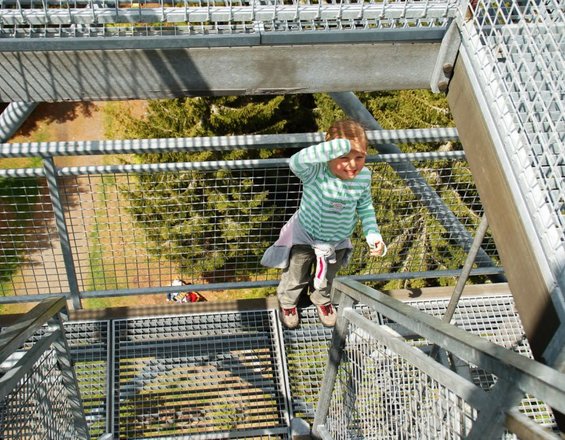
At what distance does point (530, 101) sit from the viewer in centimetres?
283

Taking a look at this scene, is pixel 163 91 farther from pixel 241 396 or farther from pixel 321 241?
pixel 241 396

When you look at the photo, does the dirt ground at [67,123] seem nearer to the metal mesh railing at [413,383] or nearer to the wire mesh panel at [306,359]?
the wire mesh panel at [306,359]

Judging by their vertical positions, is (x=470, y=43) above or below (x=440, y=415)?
above

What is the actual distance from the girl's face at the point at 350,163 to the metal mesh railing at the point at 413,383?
2.10 ft

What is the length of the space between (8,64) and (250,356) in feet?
7.57

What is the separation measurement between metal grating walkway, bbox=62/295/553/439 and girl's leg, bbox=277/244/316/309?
0.28m

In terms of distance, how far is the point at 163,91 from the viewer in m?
3.79

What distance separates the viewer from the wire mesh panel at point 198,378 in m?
3.90

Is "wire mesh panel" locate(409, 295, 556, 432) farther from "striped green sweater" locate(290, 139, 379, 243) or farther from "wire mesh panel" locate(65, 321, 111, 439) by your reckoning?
"wire mesh panel" locate(65, 321, 111, 439)

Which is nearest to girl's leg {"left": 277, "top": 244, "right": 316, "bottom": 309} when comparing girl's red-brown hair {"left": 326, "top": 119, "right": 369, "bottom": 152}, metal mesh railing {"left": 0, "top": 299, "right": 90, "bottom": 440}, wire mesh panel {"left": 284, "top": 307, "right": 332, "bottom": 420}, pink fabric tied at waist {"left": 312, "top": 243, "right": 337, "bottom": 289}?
pink fabric tied at waist {"left": 312, "top": 243, "right": 337, "bottom": 289}

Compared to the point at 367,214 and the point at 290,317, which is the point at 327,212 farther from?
the point at 290,317

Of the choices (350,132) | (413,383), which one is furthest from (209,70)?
(413,383)

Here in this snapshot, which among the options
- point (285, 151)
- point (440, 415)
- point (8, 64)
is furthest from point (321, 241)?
point (285, 151)

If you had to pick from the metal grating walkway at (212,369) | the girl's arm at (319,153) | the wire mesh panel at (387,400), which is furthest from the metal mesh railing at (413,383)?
the girl's arm at (319,153)
